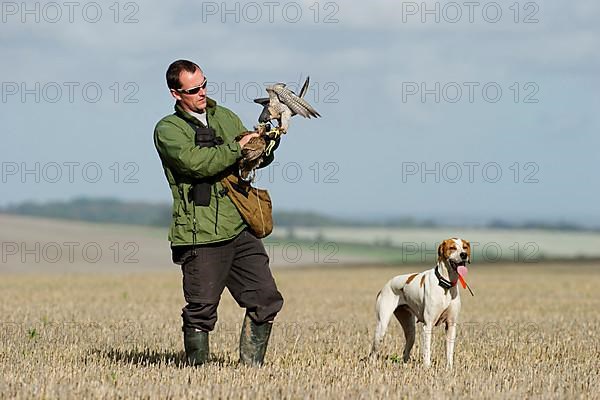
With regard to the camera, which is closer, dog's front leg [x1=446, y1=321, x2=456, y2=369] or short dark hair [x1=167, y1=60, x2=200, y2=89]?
short dark hair [x1=167, y1=60, x2=200, y2=89]

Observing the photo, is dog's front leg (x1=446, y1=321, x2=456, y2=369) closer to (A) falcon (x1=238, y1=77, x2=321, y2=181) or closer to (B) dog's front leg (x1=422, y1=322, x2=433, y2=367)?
(B) dog's front leg (x1=422, y1=322, x2=433, y2=367)

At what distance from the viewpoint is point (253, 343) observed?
8102 millimetres

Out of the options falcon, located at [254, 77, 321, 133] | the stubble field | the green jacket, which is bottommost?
the stubble field

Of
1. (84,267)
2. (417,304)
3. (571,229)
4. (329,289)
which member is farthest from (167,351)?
(571,229)

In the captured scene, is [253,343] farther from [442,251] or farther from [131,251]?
[131,251]

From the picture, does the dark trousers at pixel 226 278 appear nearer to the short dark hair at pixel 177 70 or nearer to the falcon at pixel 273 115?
the falcon at pixel 273 115

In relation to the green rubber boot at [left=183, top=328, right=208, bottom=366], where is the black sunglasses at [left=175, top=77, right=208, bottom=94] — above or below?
above

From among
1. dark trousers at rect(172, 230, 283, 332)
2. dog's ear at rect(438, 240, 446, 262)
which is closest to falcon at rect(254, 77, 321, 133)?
dark trousers at rect(172, 230, 283, 332)

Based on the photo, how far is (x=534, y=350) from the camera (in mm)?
10070

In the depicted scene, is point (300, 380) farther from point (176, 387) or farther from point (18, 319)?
point (18, 319)

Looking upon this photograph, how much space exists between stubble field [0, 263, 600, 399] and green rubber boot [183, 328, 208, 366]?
0.12 m

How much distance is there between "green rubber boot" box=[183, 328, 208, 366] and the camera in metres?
7.90

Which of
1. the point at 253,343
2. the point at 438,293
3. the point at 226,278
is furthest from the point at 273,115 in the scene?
the point at 438,293

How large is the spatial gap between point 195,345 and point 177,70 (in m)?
2.18
